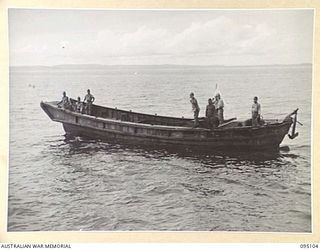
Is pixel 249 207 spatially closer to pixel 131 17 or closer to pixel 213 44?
pixel 213 44

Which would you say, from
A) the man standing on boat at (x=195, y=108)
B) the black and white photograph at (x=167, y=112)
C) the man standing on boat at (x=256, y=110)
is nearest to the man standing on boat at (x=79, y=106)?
the black and white photograph at (x=167, y=112)

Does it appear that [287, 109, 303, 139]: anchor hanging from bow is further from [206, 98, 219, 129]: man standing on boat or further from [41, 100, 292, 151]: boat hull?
[206, 98, 219, 129]: man standing on boat

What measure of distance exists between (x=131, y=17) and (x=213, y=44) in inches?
6.2

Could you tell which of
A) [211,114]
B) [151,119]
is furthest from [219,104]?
[151,119]

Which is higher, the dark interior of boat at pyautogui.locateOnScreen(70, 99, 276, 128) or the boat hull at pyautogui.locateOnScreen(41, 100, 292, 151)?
the dark interior of boat at pyautogui.locateOnScreen(70, 99, 276, 128)

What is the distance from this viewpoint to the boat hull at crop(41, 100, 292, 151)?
3.42 feet

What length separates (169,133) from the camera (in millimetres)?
1053

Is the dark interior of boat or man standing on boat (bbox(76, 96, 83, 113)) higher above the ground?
man standing on boat (bbox(76, 96, 83, 113))

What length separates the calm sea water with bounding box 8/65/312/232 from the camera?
1.02 meters

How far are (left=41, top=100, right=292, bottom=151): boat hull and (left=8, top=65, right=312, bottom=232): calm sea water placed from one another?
2 cm

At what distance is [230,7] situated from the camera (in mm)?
1043

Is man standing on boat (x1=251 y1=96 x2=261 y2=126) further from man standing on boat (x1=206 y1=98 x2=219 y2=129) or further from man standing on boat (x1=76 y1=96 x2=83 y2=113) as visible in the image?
man standing on boat (x1=76 y1=96 x2=83 y2=113)

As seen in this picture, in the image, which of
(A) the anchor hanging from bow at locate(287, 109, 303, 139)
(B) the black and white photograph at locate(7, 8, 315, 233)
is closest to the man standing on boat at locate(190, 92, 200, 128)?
(B) the black and white photograph at locate(7, 8, 315, 233)

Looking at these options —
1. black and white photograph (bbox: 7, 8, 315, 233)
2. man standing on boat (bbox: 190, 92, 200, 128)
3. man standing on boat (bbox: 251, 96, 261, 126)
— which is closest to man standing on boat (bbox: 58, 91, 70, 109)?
black and white photograph (bbox: 7, 8, 315, 233)
